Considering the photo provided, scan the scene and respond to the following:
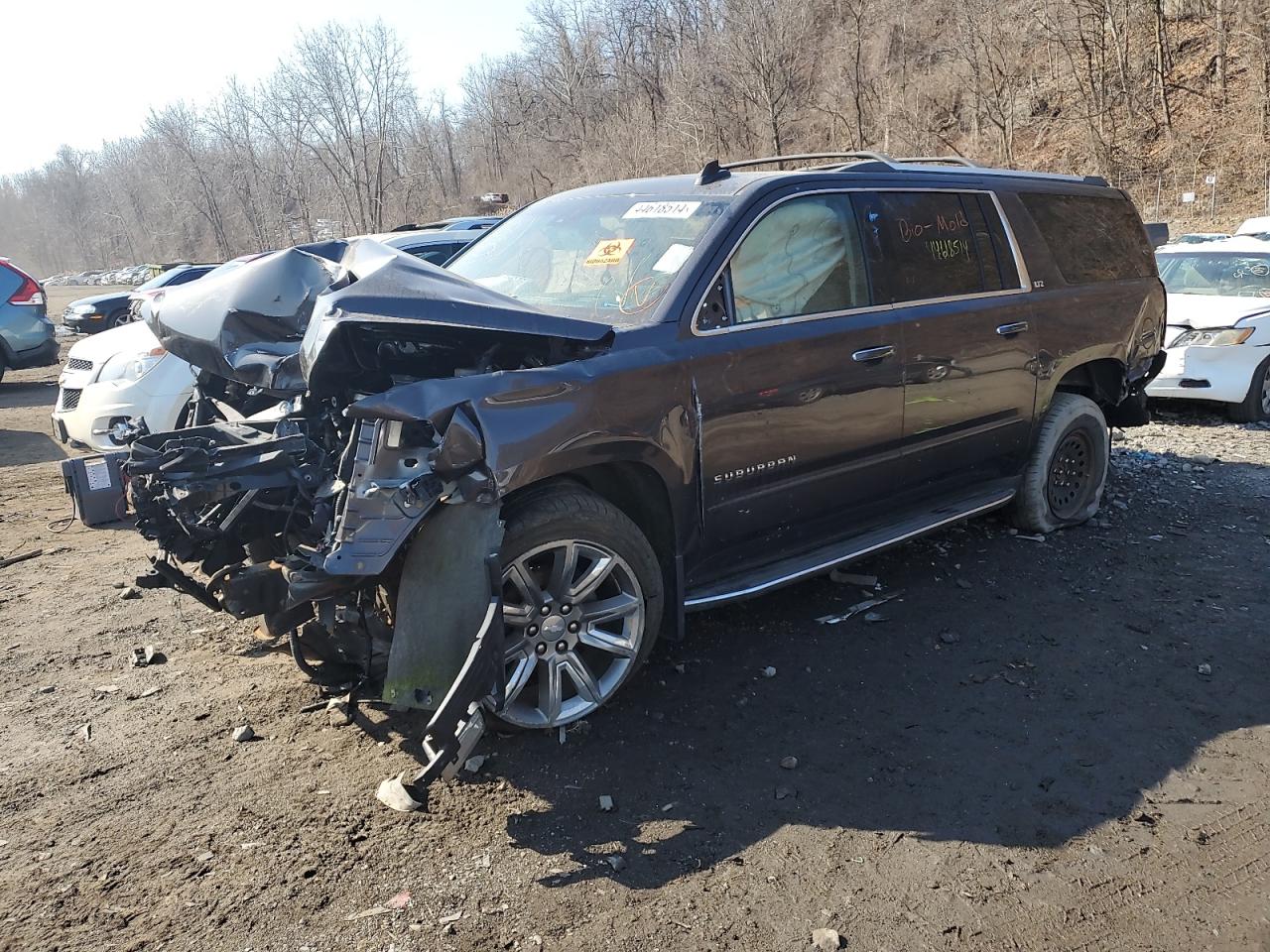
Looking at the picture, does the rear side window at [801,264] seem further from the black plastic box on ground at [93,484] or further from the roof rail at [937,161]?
the black plastic box on ground at [93,484]

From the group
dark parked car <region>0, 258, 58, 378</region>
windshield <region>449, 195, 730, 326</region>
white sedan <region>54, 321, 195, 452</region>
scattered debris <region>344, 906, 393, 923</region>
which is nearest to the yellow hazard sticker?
windshield <region>449, 195, 730, 326</region>

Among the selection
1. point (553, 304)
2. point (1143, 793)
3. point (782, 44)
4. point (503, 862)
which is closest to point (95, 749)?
point (503, 862)

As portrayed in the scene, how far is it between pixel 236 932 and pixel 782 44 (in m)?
30.7

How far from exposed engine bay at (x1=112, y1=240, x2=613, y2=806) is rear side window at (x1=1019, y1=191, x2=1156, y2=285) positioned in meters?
3.30

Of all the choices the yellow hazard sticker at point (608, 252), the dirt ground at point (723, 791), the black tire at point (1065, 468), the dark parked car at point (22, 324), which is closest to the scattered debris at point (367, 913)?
the dirt ground at point (723, 791)

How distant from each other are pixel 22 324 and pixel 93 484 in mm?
11493

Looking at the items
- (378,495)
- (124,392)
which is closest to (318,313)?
(378,495)

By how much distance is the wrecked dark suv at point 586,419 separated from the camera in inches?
123

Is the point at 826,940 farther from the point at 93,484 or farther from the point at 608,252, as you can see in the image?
the point at 93,484

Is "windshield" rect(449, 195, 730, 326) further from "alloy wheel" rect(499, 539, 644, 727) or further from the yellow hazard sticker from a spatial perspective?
"alloy wheel" rect(499, 539, 644, 727)

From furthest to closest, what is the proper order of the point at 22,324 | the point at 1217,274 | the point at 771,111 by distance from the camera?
the point at 771,111 → the point at 22,324 → the point at 1217,274

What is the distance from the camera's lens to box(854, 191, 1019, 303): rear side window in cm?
445

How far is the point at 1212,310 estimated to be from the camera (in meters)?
9.02

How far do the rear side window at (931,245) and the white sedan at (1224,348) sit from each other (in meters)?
4.48
